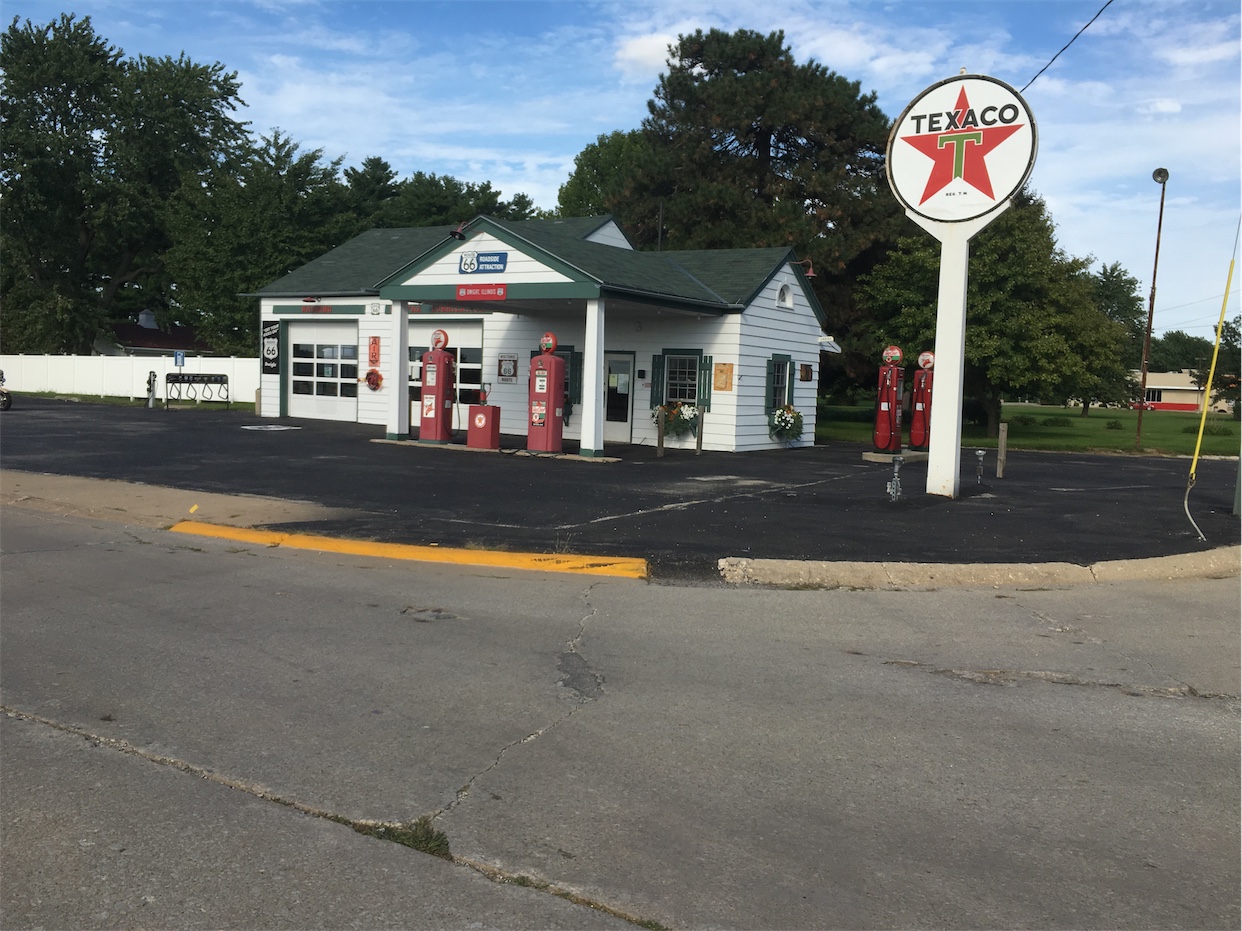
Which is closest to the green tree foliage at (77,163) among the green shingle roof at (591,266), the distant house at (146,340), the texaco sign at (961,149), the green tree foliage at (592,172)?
the distant house at (146,340)

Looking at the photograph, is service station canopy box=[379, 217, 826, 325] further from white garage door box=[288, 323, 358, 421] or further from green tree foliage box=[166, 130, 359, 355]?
green tree foliage box=[166, 130, 359, 355]

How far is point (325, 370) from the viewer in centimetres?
3031

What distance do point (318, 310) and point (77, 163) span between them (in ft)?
109

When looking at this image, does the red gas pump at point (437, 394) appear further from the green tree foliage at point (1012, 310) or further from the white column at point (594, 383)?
the green tree foliage at point (1012, 310)

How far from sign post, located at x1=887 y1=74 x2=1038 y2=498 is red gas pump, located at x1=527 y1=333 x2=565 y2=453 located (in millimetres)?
8275

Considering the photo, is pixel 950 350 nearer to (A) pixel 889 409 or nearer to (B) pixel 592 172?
(A) pixel 889 409

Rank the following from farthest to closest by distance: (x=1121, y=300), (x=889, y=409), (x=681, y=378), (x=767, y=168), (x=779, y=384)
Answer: (x=1121, y=300)
(x=767, y=168)
(x=779, y=384)
(x=681, y=378)
(x=889, y=409)

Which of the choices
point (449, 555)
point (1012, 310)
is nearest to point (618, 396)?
point (449, 555)

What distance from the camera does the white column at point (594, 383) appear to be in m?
19.9

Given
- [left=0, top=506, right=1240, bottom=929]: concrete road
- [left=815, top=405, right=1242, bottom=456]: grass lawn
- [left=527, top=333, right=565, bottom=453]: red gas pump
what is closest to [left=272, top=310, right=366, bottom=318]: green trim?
[left=527, top=333, right=565, bottom=453]: red gas pump

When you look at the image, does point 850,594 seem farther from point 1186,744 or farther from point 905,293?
point 905,293

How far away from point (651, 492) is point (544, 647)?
26.2ft

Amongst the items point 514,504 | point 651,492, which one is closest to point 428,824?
point 514,504

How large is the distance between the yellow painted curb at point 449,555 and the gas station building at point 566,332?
9.98 meters
